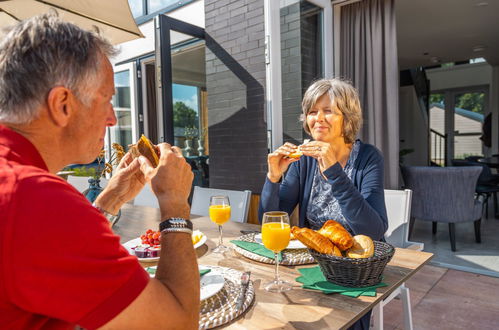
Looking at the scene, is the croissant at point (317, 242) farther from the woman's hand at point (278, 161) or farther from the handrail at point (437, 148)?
the handrail at point (437, 148)

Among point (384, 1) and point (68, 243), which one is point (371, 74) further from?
point (68, 243)

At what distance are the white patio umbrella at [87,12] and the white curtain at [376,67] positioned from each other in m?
2.16

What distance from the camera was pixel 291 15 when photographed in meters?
3.23

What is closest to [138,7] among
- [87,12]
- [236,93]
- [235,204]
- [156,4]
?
[156,4]

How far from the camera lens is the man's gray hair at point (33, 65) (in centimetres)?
61

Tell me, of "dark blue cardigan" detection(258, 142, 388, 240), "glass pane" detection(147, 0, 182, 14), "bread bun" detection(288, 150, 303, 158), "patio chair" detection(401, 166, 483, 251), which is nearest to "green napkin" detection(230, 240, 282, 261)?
"dark blue cardigan" detection(258, 142, 388, 240)

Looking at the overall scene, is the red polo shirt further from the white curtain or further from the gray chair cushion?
the gray chair cushion

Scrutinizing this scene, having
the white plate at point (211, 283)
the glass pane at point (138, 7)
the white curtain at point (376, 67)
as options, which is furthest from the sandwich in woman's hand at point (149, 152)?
the glass pane at point (138, 7)

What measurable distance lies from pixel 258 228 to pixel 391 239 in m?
0.71

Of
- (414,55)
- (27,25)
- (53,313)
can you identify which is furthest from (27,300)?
(414,55)

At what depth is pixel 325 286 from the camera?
0.98 meters

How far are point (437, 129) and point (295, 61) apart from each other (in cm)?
833

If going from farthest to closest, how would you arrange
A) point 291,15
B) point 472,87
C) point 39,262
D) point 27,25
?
point 472,87
point 291,15
point 27,25
point 39,262

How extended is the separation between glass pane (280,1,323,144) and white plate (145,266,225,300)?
7.68 ft
